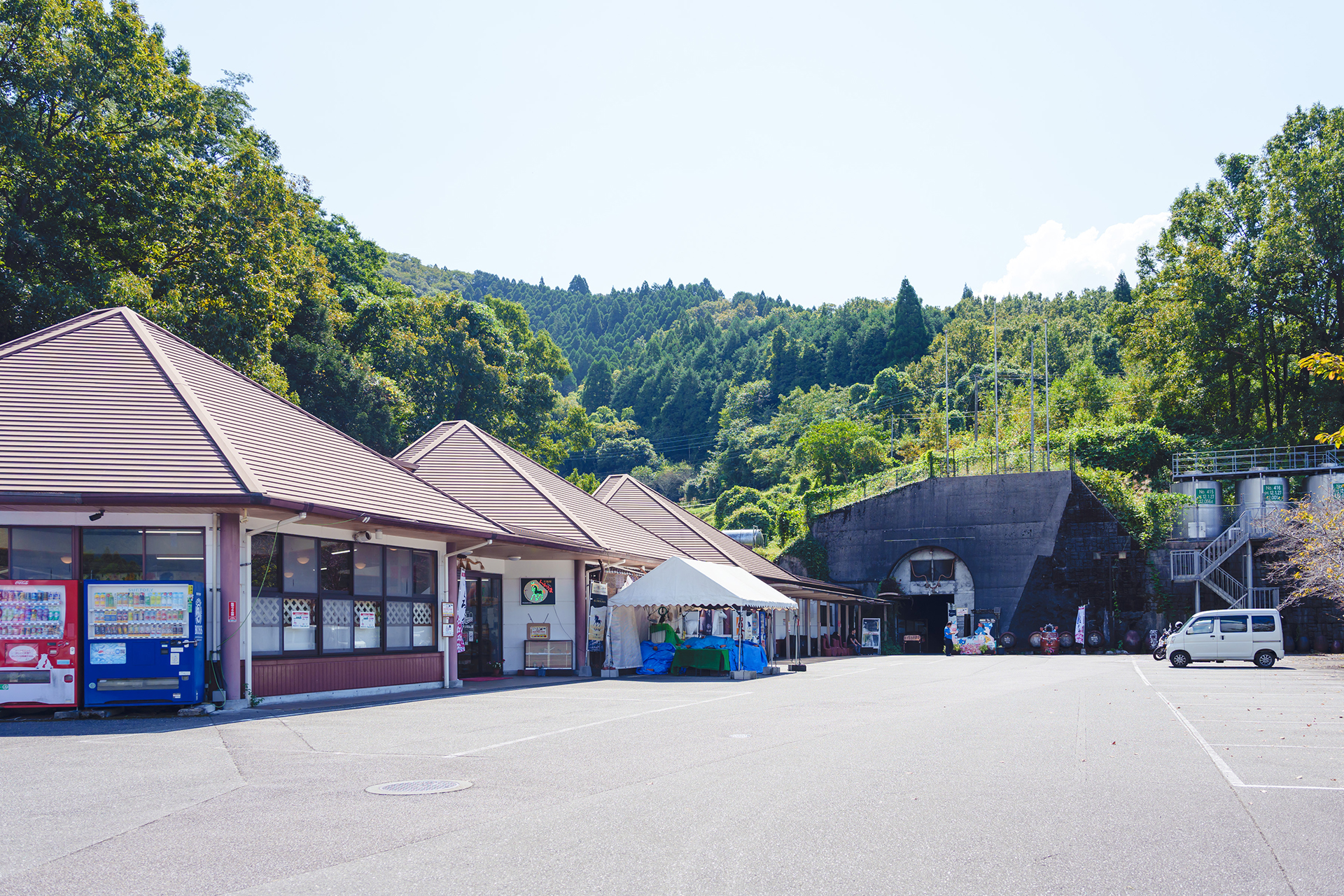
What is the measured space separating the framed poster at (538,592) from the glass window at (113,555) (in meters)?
10.3

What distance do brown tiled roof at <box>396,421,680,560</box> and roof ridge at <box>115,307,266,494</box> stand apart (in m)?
7.47

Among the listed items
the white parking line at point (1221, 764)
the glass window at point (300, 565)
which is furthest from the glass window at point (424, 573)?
the white parking line at point (1221, 764)

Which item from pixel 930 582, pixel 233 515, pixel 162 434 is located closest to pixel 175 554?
pixel 233 515

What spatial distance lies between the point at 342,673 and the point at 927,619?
44.1 m

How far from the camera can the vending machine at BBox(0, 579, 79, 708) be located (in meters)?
13.8

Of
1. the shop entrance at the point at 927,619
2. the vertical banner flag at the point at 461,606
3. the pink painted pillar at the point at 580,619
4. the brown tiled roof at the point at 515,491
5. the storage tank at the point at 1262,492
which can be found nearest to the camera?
the vertical banner flag at the point at 461,606

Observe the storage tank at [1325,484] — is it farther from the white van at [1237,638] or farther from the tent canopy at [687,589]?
the tent canopy at [687,589]

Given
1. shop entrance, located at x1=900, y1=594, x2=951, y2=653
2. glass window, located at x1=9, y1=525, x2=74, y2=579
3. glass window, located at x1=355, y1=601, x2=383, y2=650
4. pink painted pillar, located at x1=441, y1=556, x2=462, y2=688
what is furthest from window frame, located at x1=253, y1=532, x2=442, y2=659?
shop entrance, located at x1=900, y1=594, x2=951, y2=653

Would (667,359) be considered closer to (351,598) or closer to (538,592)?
(538,592)

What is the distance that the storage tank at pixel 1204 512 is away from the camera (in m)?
47.5

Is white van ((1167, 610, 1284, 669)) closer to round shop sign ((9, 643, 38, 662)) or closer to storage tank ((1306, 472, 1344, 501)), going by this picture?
storage tank ((1306, 472, 1344, 501))

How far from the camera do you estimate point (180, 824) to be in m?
6.92

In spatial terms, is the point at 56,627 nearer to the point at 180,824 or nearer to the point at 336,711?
the point at 336,711

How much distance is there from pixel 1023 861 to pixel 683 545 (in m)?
29.6
